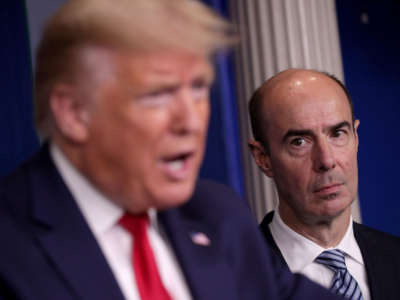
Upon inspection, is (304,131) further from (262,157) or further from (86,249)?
(86,249)

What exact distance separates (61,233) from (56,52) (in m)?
0.24

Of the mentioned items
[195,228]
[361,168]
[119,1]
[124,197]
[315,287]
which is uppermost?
[119,1]

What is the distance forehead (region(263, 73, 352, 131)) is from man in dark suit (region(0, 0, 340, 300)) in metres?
0.73

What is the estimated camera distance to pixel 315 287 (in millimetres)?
1062

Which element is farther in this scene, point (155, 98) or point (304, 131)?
point (304, 131)

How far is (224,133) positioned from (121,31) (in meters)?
1.70

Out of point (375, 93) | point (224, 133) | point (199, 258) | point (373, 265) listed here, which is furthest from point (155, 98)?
point (375, 93)

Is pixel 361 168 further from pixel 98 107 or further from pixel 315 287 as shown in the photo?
pixel 98 107

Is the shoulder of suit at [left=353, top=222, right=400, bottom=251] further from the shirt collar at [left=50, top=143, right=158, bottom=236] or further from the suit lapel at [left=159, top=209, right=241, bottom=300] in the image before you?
the shirt collar at [left=50, top=143, right=158, bottom=236]

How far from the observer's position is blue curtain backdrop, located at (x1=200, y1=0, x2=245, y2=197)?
2.33 m

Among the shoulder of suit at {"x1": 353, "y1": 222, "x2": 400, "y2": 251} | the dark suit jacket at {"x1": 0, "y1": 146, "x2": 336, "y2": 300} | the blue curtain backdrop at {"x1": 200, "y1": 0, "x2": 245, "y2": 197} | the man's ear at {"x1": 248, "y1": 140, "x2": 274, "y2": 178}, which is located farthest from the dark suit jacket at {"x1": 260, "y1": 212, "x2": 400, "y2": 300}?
the blue curtain backdrop at {"x1": 200, "y1": 0, "x2": 245, "y2": 197}

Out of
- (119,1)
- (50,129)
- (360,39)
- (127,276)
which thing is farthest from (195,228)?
(360,39)

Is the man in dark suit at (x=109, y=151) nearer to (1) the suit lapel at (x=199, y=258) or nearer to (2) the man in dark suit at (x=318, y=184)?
(1) the suit lapel at (x=199, y=258)

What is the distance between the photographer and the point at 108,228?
0.86 metres
